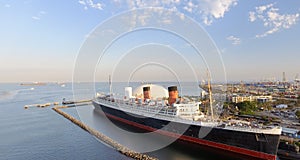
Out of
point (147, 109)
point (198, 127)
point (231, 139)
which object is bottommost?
point (231, 139)

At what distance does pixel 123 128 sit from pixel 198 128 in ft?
25.9

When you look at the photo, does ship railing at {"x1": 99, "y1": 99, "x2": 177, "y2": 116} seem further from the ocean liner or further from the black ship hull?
the black ship hull

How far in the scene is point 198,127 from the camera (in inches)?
508

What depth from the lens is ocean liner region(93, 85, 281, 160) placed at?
10.7 metres

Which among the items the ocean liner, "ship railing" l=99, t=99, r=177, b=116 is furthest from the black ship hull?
"ship railing" l=99, t=99, r=177, b=116

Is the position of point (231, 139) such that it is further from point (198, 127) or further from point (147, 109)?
point (147, 109)

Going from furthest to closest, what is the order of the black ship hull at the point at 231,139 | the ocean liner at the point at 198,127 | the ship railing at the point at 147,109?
the ship railing at the point at 147,109 < the ocean liner at the point at 198,127 < the black ship hull at the point at 231,139

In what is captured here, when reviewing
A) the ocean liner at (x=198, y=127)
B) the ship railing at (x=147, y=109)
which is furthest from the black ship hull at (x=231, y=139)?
the ship railing at (x=147, y=109)

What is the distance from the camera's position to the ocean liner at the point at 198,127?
10672 mm

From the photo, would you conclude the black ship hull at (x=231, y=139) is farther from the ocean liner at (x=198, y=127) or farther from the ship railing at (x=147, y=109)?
the ship railing at (x=147, y=109)

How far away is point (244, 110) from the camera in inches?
989

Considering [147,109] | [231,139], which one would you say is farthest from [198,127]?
[147,109]

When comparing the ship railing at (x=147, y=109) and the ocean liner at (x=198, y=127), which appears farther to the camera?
the ship railing at (x=147, y=109)

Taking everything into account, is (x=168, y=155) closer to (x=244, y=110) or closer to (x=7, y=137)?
(x=7, y=137)
